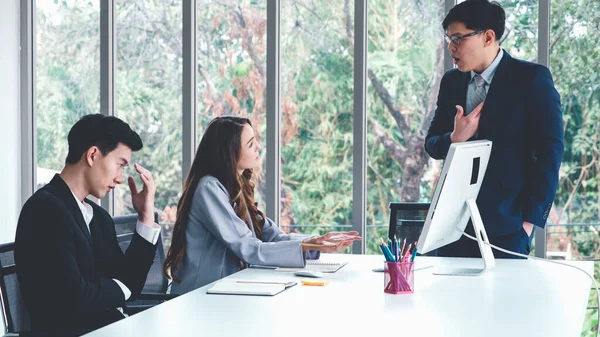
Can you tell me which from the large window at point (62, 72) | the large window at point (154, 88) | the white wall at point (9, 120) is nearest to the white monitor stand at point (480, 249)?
the large window at point (154, 88)

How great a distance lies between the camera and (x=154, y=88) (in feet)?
14.9

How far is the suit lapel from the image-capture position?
2.07m

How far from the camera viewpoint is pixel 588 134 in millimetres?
3789

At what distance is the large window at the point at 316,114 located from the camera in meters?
4.18

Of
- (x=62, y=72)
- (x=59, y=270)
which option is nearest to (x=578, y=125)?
(x=59, y=270)

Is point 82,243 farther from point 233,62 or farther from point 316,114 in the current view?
point 233,62

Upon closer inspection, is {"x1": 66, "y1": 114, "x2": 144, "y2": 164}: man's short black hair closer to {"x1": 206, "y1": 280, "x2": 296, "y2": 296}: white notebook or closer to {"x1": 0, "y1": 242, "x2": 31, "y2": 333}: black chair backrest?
{"x1": 0, "y1": 242, "x2": 31, "y2": 333}: black chair backrest

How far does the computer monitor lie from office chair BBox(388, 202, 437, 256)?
624 millimetres

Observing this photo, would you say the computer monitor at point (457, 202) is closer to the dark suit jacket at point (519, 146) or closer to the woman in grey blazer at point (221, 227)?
the dark suit jacket at point (519, 146)

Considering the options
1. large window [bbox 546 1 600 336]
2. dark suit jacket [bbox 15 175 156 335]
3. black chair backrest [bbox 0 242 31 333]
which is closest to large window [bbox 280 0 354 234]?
large window [bbox 546 1 600 336]

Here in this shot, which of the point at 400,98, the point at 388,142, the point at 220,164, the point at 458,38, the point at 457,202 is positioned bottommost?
the point at 457,202

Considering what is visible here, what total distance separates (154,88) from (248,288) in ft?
8.67

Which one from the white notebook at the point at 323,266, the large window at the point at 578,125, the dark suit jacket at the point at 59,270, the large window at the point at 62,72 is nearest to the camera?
the dark suit jacket at the point at 59,270

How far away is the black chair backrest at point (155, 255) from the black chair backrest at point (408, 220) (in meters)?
0.99
